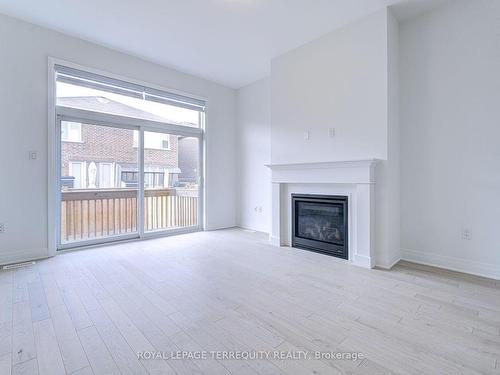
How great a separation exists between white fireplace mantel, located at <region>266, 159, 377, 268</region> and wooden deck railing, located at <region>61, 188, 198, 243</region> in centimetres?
190

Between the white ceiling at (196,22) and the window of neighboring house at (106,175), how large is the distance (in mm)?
1707

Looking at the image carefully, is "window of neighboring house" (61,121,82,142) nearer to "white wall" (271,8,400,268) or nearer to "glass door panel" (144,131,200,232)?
"glass door panel" (144,131,200,232)

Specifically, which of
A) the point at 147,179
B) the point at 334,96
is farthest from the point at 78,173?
the point at 334,96

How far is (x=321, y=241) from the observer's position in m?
3.32

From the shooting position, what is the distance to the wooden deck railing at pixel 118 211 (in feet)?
11.4

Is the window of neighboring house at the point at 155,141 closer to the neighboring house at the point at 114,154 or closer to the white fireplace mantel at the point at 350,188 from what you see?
the neighboring house at the point at 114,154

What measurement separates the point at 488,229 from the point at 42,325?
3.96m


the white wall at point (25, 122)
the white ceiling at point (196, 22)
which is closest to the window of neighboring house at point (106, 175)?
the white wall at point (25, 122)

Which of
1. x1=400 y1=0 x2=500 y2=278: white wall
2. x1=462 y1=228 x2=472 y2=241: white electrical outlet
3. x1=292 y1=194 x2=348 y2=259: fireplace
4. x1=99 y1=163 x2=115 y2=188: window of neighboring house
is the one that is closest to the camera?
x1=400 y1=0 x2=500 y2=278: white wall

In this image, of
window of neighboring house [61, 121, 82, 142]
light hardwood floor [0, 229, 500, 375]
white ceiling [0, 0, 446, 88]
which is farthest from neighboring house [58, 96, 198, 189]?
light hardwood floor [0, 229, 500, 375]

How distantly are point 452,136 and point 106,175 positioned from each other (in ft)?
14.8

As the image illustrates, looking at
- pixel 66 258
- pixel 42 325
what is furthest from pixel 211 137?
pixel 42 325

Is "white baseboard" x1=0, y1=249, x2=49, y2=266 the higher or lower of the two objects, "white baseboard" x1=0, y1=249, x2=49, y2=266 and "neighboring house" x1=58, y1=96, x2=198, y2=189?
the lower

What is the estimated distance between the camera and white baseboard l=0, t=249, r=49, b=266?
2.86 meters
